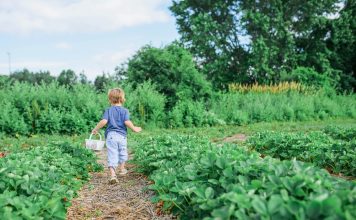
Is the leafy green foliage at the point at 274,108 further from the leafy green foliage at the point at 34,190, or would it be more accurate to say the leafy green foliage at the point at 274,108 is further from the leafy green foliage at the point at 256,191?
the leafy green foliage at the point at 256,191

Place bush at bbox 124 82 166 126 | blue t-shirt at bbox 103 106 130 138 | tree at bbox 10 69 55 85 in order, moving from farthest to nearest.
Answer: tree at bbox 10 69 55 85
bush at bbox 124 82 166 126
blue t-shirt at bbox 103 106 130 138

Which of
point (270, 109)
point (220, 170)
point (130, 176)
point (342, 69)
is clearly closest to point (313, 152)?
point (130, 176)

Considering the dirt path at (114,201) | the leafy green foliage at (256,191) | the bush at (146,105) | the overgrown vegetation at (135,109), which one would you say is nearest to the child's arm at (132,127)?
the dirt path at (114,201)

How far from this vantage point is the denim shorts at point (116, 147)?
655 centimetres

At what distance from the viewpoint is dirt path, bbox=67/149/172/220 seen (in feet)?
14.7

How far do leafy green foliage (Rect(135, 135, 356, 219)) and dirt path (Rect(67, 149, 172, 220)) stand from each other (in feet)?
1.48

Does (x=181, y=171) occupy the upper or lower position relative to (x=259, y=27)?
lower

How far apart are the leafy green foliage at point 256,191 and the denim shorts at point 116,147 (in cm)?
207

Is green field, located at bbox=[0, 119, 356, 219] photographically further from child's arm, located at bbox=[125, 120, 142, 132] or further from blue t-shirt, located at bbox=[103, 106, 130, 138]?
blue t-shirt, located at bbox=[103, 106, 130, 138]

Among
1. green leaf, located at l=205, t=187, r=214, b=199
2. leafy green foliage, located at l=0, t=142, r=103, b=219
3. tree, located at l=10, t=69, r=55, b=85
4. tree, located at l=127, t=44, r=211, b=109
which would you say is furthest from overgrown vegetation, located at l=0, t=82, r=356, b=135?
tree, located at l=10, t=69, r=55, b=85

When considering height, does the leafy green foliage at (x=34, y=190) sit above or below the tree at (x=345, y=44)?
below

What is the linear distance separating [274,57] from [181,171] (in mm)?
27415

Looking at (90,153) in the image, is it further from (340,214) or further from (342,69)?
(342,69)

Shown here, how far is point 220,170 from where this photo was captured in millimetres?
3682
